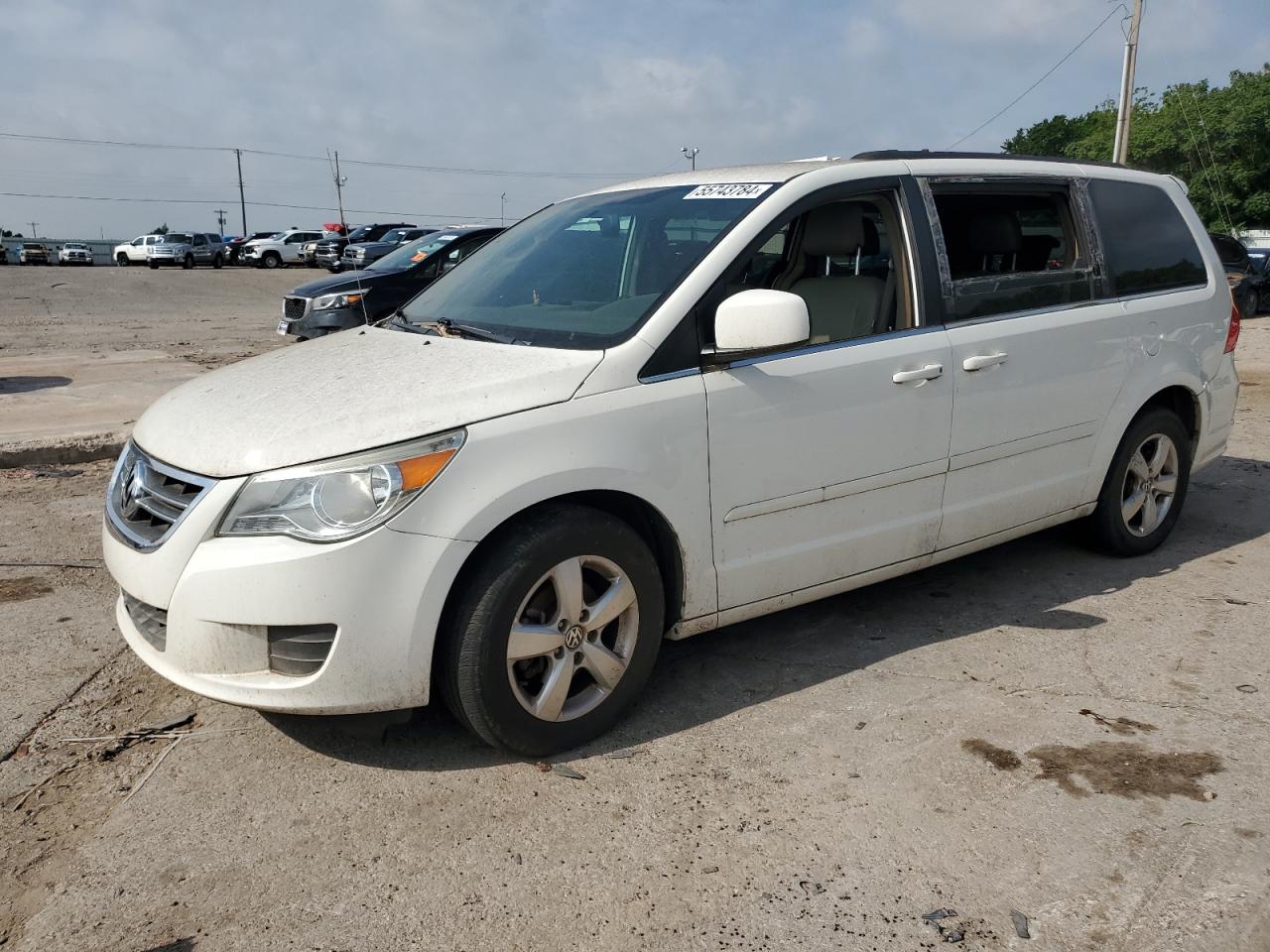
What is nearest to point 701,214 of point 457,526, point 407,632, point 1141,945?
point 457,526

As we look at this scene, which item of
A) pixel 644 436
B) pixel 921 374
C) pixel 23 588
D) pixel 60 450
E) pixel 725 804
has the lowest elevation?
pixel 725 804

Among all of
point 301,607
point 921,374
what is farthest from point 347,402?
point 921,374

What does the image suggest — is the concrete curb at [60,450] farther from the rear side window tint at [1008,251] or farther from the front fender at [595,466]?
the rear side window tint at [1008,251]

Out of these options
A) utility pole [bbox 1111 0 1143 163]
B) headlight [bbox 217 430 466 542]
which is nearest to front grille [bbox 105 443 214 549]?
headlight [bbox 217 430 466 542]

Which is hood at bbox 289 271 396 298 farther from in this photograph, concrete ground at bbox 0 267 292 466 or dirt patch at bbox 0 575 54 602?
dirt patch at bbox 0 575 54 602

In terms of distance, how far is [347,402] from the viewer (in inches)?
127

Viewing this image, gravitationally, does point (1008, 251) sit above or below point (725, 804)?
above

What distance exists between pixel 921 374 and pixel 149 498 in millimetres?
2651

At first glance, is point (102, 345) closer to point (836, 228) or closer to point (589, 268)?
point (589, 268)

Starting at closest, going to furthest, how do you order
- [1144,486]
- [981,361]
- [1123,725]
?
[1123,725] < [981,361] < [1144,486]

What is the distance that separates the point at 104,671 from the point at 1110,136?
64.4m

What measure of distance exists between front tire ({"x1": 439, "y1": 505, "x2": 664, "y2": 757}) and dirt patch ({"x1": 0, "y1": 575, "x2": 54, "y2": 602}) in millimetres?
2579

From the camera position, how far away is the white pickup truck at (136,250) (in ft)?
141

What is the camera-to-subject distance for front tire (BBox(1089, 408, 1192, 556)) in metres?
5.01
